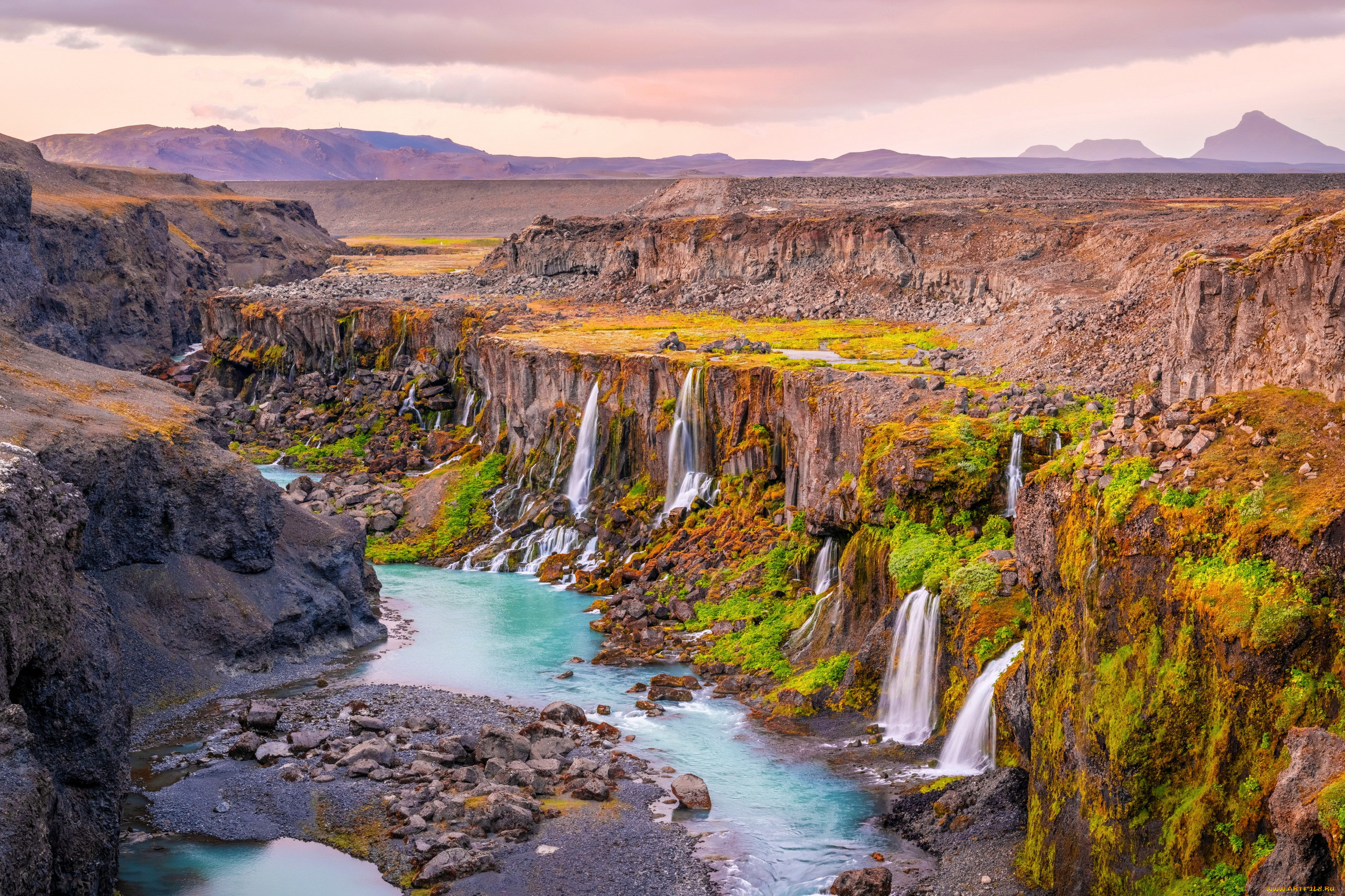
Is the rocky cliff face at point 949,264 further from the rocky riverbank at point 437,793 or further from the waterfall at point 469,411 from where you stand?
the rocky riverbank at point 437,793

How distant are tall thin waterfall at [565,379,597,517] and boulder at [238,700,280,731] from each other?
25.1 meters

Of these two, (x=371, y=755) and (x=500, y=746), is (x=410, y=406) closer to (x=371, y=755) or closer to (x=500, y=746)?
(x=371, y=755)

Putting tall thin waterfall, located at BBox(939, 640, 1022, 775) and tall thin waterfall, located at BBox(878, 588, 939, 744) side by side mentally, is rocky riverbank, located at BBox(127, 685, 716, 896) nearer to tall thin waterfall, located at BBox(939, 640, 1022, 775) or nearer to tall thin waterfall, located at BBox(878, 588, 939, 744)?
tall thin waterfall, located at BBox(878, 588, 939, 744)

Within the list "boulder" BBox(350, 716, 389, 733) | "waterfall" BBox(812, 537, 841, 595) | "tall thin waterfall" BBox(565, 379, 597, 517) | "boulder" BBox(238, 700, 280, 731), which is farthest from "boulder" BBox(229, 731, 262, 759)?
"tall thin waterfall" BBox(565, 379, 597, 517)

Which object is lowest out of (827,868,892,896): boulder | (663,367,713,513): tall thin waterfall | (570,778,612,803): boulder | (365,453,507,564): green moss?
(365,453,507,564): green moss

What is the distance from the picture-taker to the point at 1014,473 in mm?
32281

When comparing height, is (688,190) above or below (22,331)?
above

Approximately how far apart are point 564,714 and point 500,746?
153 inches

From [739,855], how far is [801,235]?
6073cm

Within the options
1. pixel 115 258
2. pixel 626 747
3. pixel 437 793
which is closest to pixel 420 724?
pixel 437 793

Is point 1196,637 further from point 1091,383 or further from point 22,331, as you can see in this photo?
point 22,331

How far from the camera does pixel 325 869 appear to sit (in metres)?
23.1

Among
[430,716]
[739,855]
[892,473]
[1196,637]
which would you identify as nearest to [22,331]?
[430,716]

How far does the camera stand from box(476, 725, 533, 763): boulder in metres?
27.4
